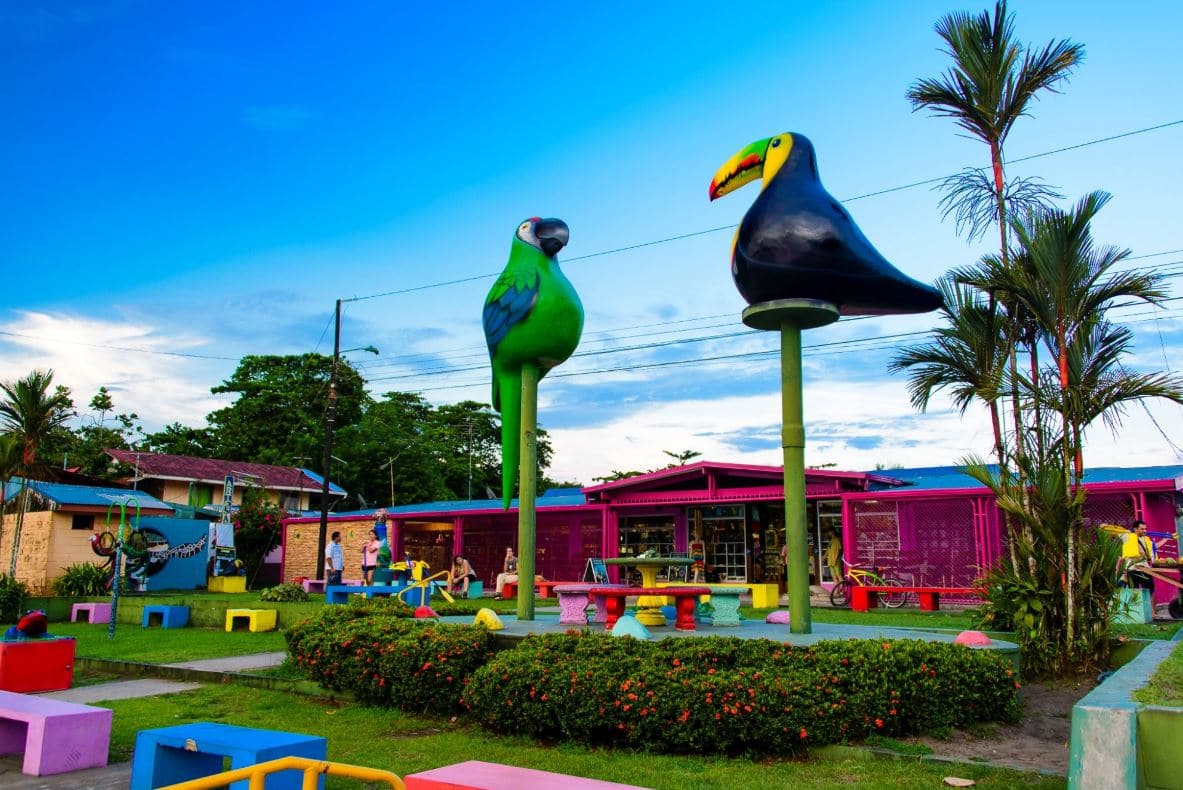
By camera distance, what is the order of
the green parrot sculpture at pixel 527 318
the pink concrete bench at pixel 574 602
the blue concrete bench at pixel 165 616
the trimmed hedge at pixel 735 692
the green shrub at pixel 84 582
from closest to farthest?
the trimmed hedge at pixel 735 692, the pink concrete bench at pixel 574 602, the green parrot sculpture at pixel 527 318, the blue concrete bench at pixel 165 616, the green shrub at pixel 84 582

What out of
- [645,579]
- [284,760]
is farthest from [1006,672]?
[284,760]

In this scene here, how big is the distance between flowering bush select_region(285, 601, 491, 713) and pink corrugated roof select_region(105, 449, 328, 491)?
26.9 m

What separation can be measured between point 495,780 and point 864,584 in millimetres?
15341

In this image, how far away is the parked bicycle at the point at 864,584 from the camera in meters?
18.0

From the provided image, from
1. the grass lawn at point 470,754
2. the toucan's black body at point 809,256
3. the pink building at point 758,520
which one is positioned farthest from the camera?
the pink building at point 758,520

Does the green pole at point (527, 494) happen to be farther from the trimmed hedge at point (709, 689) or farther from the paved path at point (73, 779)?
the paved path at point (73, 779)

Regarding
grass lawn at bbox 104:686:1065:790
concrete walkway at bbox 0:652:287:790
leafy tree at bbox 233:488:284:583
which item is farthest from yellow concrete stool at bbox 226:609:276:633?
leafy tree at bbox 233:488:284:583

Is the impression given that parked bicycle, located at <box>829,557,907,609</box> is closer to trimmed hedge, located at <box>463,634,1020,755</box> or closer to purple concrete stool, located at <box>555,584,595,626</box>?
purple concrete stool, located at <box>555,584,595,626</box>

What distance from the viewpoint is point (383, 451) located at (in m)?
44.0

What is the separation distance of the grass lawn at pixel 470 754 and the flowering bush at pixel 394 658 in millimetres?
197

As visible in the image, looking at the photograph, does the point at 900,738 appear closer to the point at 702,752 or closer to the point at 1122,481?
the point at 702,752

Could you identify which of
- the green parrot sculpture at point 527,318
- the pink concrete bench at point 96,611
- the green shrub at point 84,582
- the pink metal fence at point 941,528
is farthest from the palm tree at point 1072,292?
the green shrub at point 84,582

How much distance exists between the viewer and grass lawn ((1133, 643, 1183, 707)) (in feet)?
13.8

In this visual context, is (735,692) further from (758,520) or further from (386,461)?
(386,461)
